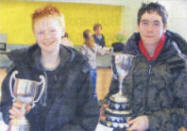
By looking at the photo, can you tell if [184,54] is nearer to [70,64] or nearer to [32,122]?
[70,64]

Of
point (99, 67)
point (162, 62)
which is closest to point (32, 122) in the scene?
point (99, 67)

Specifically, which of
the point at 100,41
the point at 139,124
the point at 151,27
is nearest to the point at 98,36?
A: the point at 100,41

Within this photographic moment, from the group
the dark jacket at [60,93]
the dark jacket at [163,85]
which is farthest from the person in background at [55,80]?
the dark jacket at [163,85]

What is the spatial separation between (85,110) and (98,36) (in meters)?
0.20

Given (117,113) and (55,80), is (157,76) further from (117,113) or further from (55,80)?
(55,80)

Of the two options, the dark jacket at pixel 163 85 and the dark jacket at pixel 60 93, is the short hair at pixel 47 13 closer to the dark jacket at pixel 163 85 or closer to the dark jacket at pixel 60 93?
the dark jacket at pixel 60 93

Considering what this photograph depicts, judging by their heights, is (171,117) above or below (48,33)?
below

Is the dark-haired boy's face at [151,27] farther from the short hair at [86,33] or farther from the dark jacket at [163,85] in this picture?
the short hair at [86,33]

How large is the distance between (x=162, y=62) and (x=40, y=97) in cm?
30

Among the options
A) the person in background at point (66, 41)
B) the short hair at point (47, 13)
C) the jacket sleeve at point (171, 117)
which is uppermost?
the short hair at point (47, 13)

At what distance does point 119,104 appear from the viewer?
67 centimetres

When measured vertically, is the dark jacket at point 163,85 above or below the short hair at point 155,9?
below

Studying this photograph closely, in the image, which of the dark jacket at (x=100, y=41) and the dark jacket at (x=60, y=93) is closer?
the dark jacket at (x=60, y=93)

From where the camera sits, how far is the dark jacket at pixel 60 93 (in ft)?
1.98
